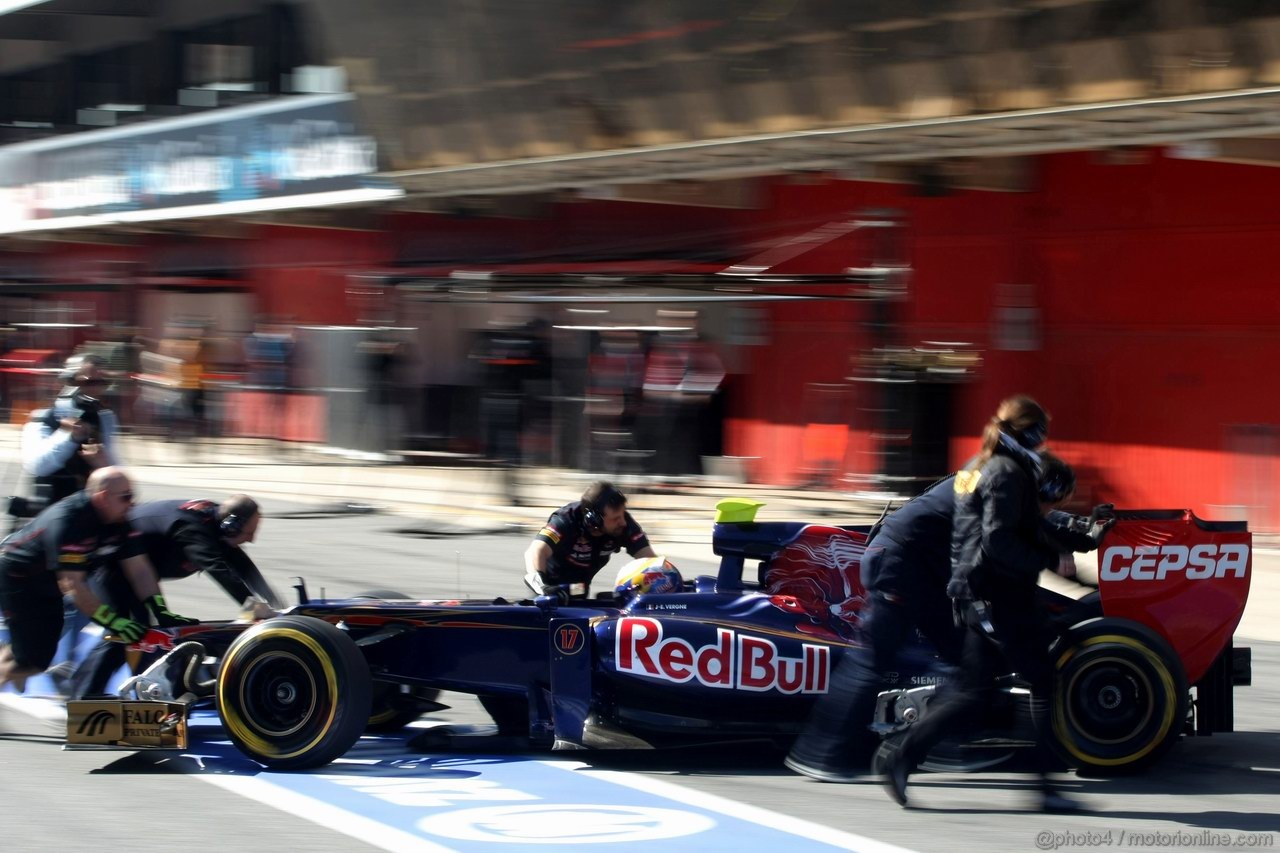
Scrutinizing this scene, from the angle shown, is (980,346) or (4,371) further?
(4,371)

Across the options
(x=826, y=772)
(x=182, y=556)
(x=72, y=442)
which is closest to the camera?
(x=826, y=772)

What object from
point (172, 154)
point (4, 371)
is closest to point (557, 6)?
point (172, 154)

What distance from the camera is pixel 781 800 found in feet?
19.9

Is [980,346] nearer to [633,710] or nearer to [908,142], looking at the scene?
[908,142]

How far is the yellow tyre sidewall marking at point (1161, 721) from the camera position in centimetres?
634

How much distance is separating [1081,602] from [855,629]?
3.09 ft

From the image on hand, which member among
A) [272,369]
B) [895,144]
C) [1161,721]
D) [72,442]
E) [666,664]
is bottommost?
[1161,721]

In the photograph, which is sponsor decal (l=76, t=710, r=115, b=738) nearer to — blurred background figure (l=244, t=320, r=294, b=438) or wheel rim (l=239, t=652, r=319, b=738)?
wheel rim (l=239, t=652, r=319, b=738)

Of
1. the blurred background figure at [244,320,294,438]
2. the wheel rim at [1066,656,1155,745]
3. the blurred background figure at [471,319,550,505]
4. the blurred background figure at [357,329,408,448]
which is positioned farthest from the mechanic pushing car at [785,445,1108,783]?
the blurred background figure at [244,320,294,438]

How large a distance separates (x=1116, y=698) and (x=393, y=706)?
10.2ft

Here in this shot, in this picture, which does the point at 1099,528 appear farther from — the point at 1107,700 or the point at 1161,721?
the point at 1161,721

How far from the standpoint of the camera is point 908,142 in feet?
48.8

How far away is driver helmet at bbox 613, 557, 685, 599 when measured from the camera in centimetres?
689

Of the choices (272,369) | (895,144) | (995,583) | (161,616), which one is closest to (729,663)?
(995,583)
